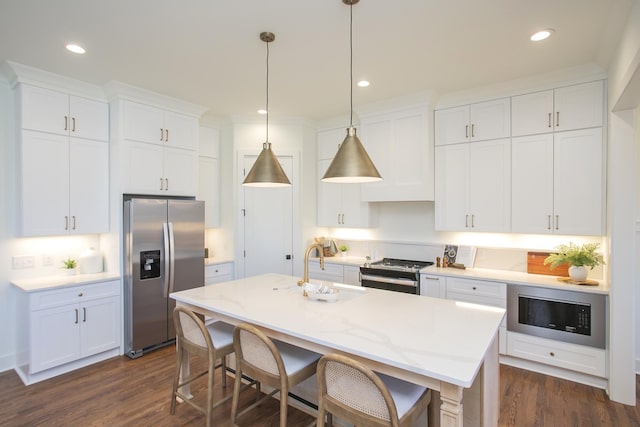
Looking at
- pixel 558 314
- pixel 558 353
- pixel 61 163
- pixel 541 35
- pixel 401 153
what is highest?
pixel 541 35

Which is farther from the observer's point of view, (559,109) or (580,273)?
(559,109)

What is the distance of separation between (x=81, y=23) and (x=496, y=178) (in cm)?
380

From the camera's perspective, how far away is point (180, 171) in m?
4.05

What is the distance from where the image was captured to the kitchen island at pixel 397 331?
4.66ft

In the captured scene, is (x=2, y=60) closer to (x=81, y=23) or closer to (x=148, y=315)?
(x=81, y=23)

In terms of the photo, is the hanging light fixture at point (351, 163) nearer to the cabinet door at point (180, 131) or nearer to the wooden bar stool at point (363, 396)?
the wooden bar stool at point (363, 396)

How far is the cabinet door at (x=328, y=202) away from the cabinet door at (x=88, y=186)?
2606mm

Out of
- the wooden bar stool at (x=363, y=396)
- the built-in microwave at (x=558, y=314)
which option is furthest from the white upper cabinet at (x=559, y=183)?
the wooden bar stool at (x=363, y=396)

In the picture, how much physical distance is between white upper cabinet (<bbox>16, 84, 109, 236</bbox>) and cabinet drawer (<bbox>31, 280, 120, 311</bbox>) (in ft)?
1.85

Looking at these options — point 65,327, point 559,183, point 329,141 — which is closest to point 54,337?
point 65,327

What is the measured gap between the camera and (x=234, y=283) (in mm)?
2961

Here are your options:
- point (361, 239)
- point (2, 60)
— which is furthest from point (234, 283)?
point (2, 60)

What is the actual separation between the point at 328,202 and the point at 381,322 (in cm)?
299

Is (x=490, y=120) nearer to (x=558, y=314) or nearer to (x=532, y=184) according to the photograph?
(x=532, y=184)
